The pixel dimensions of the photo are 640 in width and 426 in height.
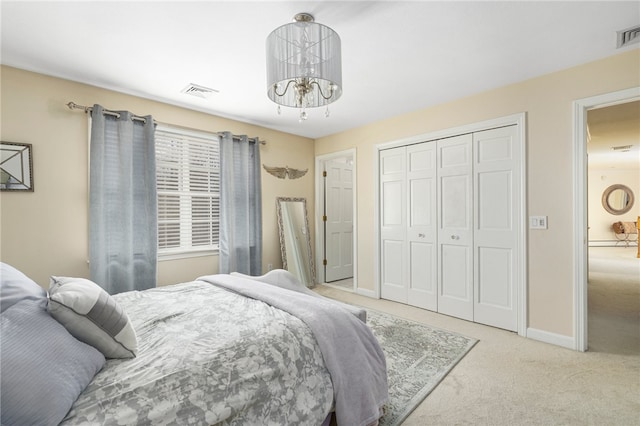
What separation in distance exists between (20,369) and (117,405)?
0.30 metres

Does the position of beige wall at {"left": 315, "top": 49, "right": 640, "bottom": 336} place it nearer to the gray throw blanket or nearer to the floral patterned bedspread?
the gray throw blanket

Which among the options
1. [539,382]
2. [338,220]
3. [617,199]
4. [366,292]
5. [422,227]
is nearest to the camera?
[539,382]

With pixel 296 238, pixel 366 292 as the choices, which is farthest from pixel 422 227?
pixel 296 238

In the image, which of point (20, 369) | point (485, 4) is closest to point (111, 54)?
point (20, 369)

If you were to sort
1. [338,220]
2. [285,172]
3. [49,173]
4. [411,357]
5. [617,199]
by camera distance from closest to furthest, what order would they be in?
[411,357], [49,173], [285,172], [338,220], [617,199]

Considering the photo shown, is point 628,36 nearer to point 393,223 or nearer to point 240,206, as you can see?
point 393,223

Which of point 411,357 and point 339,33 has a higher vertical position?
point 339,33

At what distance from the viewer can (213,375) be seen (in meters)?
1.18

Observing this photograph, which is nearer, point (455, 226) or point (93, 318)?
point (93, 318)

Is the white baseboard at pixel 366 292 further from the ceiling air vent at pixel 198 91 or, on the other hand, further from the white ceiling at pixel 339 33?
the ceiling air vent at pixel 198 91

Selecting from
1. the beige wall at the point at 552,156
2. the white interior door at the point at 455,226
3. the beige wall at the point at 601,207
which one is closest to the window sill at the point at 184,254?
the white interior door at the point at 455,226

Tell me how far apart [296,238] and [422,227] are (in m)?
1.94

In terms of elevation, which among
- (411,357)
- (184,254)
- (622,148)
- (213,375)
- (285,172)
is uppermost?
(622,148)

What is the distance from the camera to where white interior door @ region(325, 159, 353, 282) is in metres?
5.12
